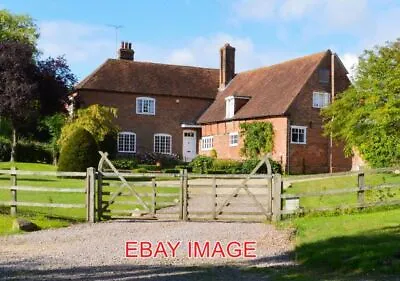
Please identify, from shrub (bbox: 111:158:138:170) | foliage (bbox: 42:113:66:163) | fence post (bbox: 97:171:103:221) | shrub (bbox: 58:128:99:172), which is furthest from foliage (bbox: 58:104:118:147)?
fence post (bbox: 97:171:103:221)

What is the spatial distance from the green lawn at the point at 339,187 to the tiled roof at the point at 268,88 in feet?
41.9

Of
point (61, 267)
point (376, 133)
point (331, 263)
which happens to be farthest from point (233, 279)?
point (376, 133)

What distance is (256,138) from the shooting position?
42344mm

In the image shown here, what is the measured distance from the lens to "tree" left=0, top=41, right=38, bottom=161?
4222 centimetres

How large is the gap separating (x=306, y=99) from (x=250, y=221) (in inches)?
1003

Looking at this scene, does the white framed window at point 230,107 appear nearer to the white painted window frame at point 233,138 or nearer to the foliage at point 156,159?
the white painted window frame at point 233,138

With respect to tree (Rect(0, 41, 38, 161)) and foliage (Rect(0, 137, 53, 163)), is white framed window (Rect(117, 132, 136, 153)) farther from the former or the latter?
tree (Rect(0, 41, 38, 161))

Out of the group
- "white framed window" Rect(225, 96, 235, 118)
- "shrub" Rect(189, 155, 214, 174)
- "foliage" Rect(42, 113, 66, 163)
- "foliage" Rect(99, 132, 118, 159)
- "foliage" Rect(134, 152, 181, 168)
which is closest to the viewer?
"shrub" Rect(189, 155, 214, 174)

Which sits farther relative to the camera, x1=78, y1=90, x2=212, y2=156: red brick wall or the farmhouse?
x1=78, y1=90, x2=212, y2=156: red brick wall

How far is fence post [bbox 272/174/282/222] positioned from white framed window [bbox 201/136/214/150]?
105 feet

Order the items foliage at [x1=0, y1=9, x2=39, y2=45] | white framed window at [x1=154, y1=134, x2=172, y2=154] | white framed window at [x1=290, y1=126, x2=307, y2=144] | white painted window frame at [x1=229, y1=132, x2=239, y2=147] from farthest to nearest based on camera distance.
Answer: foliage at [x1=0, y1=9, x2=39, y2=45]
white framed window at [x1=154, y1=134, x2=172, y2=154]
white painted window frame at [x1=229, y1=132, x2=239, y2=147]
white framed window at [x1=290, y1=126, x2=307, y2=144]

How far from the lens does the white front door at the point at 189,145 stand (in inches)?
1976

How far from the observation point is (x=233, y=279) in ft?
30.7

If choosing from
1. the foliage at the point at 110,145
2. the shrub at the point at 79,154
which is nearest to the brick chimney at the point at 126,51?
the foliage at the point at 110,145
